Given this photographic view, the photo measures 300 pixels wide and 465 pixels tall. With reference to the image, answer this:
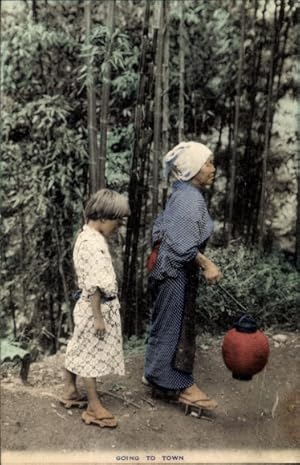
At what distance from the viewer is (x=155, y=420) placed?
358 centimetres

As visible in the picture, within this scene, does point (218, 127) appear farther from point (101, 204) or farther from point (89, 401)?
point (89, 401)

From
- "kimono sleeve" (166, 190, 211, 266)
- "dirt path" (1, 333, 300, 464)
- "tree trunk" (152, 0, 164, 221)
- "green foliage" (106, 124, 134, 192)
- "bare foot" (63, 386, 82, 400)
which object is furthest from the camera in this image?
"green foliage" (106, 124, 134, 192)

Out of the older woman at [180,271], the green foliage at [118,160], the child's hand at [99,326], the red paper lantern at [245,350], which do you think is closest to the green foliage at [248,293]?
the green foliage at [118,160]

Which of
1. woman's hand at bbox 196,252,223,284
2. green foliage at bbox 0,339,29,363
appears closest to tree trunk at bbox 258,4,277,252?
woman's hand at bbox 196,252,223,284

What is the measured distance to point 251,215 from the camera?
579 centimetres

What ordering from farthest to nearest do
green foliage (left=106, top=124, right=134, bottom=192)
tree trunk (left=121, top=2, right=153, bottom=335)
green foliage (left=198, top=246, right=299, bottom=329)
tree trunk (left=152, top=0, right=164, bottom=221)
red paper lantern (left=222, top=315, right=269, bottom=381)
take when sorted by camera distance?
green foliage (left=106, top=124, right=134, bottom=192) → green foliage (left=198, top=246, right=299, bottom=329) → tree trunk (left=152, top=0, right=164, bottom=221) → tree trunk (left=121, top=2, right=153, bottom=335) → red paper lantern (left=222, top=315, right=269, bottom=381)

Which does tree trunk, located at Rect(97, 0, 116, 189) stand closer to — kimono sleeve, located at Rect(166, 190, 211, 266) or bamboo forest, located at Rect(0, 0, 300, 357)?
bamboo forest, located at Rect(0, 0, 300, 357)

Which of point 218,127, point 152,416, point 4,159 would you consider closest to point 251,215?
point 218,127

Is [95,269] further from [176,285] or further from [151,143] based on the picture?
[151,143]

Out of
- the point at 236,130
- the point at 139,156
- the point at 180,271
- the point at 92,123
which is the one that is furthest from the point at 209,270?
the point at 236,130

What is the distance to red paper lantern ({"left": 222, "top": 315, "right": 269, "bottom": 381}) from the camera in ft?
10.9

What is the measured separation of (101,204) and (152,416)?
4.03 feet

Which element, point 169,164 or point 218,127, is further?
point 218,127

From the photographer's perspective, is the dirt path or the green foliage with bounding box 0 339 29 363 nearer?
the dirt path
